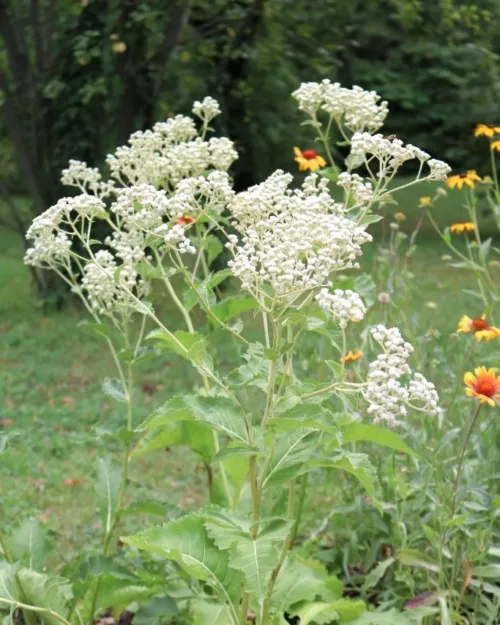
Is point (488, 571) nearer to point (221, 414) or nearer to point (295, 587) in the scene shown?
point (295, 587)

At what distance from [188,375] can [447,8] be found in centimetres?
636

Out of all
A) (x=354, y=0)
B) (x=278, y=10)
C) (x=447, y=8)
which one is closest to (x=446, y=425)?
(x=278, y=10)

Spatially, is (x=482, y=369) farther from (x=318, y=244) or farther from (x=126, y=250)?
(x=126, y=250)

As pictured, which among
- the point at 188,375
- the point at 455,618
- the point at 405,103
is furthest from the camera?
the point at 405,103

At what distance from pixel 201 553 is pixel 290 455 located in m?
0.37

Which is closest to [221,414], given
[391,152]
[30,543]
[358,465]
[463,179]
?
[358,465]

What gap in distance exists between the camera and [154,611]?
278cm

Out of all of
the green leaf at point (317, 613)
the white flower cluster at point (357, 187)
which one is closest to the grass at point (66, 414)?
the green leaf at point (317, 613)

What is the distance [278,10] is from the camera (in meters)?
8.88

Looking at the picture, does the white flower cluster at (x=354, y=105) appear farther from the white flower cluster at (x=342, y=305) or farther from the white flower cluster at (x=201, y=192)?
the white flower cluster at (x=342, y=305)

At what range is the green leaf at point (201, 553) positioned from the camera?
2.41 meters

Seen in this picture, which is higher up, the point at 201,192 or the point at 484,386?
the point at 201,192

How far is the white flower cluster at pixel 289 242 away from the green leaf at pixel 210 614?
1007mm

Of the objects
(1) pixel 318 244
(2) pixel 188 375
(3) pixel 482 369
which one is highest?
(1) pixel 318 244
